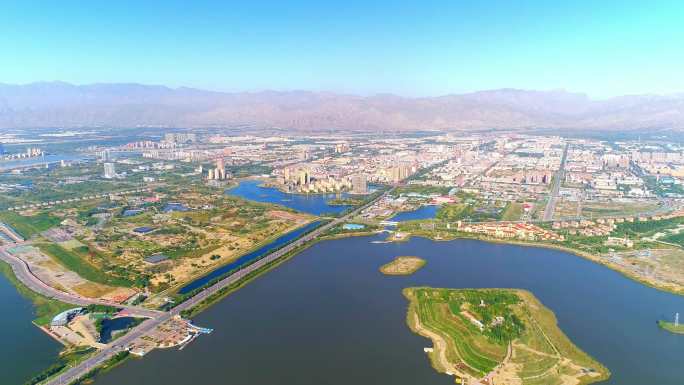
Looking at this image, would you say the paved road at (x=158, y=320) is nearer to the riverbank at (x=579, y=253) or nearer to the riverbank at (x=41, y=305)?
the riverbank at (x=41, y=305)

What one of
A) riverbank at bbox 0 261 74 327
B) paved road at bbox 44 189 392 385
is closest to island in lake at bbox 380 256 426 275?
paved road at bbox 44 189 392 385

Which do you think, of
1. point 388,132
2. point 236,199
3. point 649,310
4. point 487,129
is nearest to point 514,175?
point 236,199

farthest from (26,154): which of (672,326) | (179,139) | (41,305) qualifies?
(672,326)

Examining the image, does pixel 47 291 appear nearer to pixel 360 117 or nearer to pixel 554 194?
pixel 554 194

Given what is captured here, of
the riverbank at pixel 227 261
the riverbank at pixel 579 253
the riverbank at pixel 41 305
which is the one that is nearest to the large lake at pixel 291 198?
the riverbank at pixel 227 261

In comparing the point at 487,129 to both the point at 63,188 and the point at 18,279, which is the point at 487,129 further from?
the point at 18,279

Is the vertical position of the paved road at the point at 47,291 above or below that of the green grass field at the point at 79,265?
below
